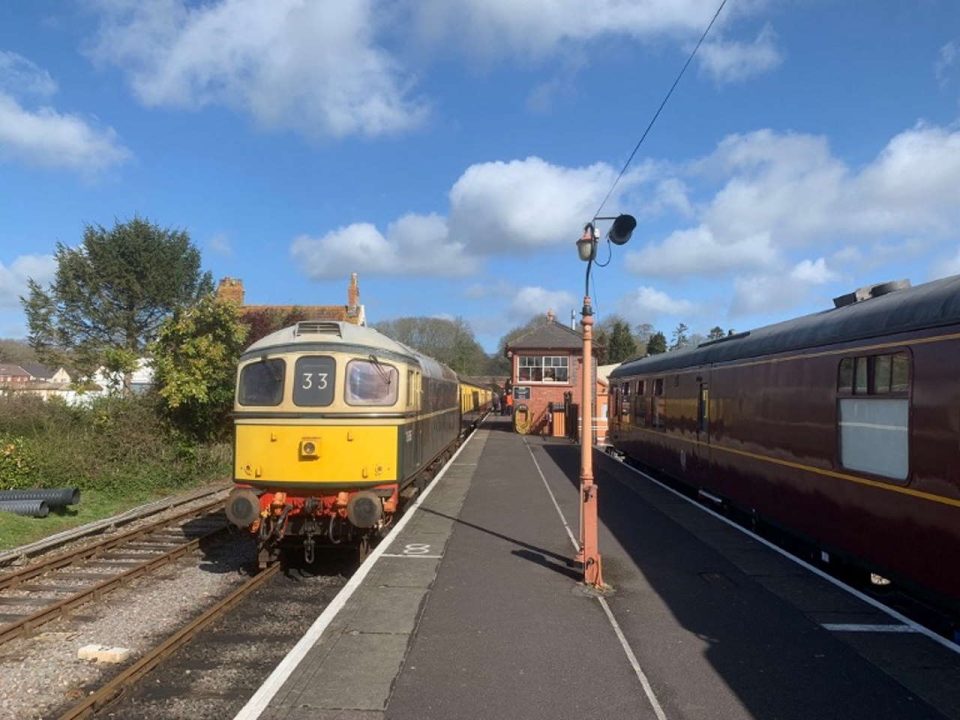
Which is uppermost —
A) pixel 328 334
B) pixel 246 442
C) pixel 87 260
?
pixel 87 260

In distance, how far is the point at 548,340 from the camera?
3828 cm

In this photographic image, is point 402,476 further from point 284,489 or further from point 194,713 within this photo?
point 194,713

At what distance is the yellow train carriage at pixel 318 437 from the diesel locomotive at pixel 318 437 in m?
0.01

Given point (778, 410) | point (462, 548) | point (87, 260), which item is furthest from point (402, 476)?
point (87, 260)

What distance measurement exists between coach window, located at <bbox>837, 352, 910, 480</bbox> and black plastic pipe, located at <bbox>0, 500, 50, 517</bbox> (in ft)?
47.0

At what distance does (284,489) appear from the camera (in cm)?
877

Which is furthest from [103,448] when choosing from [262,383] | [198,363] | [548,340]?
[548,340]

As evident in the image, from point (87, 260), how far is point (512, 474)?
23.8 meters

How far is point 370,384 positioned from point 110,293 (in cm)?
2765

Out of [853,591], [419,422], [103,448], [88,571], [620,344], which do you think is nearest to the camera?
[853,591]

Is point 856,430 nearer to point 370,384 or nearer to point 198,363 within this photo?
point 370,384

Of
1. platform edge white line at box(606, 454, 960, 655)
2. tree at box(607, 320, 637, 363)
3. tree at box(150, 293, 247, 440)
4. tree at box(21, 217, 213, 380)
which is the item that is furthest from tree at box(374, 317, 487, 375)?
platform edge white line at box(606, 454, 960, 655)

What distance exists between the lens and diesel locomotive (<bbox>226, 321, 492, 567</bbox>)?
343 inches

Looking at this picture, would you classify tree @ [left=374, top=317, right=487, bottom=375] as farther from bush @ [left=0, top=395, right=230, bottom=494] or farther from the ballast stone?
the ballast stone
